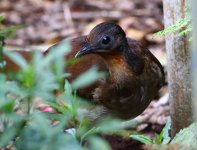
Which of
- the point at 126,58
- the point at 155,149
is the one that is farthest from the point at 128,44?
the point at 155,149

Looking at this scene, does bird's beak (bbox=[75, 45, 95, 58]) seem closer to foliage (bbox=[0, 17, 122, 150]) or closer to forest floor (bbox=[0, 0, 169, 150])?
foliage (bbox=[0, 17, 122, 150])

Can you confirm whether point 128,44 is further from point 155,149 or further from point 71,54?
point 155,149

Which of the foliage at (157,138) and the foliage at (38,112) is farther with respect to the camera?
the foliage at (157,138)

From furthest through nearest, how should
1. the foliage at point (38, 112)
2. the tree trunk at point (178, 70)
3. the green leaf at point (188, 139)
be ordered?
the tree trunk at point (178, 70), the green leaf at point (188, 139), the foliage at point (38, 112)

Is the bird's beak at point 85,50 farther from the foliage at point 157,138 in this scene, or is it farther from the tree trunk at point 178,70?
the foliage at point 157,138

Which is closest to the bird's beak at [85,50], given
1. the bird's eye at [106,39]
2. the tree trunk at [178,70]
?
the bird's eye at [106,39]

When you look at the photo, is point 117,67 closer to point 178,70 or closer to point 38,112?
point 178,70
